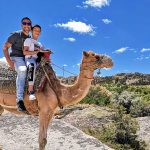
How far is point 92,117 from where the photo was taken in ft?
66.0

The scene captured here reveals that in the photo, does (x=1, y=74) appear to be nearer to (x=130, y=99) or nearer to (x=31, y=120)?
(x=31, y=120)

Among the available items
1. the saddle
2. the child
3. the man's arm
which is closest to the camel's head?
the saddle

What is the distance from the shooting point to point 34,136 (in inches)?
499

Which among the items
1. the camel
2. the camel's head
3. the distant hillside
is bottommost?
the camel

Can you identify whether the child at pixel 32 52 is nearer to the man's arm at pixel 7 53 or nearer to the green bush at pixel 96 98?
the man's arm at pixel 7 53

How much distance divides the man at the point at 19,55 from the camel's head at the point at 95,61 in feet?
4.38

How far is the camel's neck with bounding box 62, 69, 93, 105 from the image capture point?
927cm

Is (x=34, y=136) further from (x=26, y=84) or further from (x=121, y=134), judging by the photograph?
(x=121, y=134)

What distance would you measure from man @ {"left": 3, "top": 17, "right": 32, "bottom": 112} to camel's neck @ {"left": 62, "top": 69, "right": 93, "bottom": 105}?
922mm

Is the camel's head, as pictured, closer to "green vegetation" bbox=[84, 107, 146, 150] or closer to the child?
the child

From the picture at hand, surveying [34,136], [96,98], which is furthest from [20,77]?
[96,98]

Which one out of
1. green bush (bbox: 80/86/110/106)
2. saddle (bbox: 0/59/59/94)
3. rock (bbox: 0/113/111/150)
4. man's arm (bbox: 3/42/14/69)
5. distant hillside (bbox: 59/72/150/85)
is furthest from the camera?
distant hillside (bbox: 59/72/150/85)

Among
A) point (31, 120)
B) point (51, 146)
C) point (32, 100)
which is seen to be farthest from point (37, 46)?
point (31, 120)

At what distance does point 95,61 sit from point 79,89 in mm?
692
